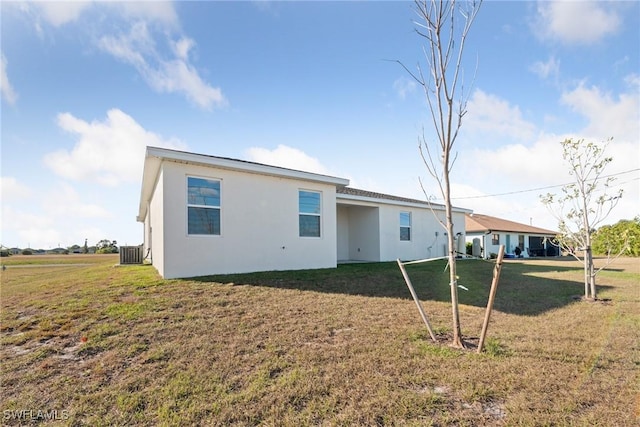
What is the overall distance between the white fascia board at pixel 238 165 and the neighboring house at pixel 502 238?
18.9m

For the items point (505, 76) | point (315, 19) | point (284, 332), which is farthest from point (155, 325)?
point (505, 76)

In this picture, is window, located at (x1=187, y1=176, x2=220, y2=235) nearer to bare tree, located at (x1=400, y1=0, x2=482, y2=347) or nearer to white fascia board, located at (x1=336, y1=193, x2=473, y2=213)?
white fascia board, located at (x1=336, y1=193, x2=473, y2=213)

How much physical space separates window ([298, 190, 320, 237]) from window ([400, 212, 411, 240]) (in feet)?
22.8

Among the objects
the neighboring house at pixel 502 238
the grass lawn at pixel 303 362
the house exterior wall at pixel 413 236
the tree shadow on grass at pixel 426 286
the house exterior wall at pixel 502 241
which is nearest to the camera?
the grass lawn at pixel 303 362

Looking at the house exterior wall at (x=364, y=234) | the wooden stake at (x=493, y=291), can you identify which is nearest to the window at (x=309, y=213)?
the house exterior wall at (x=364, y=234)

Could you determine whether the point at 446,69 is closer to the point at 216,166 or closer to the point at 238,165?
the point at 238,165

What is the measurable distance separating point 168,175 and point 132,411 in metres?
6.64

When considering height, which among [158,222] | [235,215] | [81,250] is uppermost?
[235,215]

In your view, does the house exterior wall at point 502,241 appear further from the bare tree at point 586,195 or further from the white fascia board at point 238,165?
the white fascia board at point 238,165

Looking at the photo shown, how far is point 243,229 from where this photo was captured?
9.41 metres

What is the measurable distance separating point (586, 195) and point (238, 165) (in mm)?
9003

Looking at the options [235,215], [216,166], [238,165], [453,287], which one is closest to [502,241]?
[235,215]

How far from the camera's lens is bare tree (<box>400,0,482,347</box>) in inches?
166

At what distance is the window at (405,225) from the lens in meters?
16.7
